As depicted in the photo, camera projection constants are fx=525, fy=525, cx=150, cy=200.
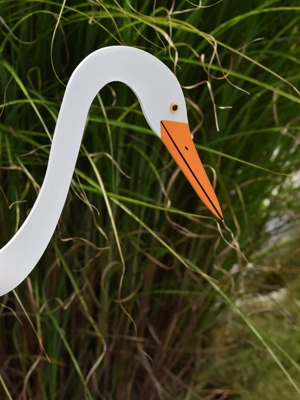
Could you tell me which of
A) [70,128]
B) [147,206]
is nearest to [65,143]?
[70,128]

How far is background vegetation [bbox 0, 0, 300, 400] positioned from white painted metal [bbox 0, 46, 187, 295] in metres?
0.08

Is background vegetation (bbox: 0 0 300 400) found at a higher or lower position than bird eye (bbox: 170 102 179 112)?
lower

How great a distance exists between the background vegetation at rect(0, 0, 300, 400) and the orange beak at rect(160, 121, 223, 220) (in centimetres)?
5

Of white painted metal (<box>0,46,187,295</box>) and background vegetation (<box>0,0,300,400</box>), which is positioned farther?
background vegetation (<box>0,0,300,400</box>)

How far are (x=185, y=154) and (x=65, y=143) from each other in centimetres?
5

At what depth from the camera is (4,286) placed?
201 millimetres

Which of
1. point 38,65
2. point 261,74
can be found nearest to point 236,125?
point 261,74

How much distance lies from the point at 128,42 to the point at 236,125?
11 cm

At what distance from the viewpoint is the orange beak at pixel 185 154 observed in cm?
→ 21

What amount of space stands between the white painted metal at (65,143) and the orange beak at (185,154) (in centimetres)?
2

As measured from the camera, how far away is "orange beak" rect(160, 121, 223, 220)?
0.21 metres

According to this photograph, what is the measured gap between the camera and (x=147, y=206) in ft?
1.12

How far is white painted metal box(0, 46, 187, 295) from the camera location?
0.19 m

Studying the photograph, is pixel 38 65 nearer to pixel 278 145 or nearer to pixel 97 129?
pixel 97 129
